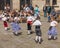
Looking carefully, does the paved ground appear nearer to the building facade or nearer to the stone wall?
the building facade

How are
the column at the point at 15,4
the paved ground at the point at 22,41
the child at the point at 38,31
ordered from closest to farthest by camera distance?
the paved ground at the point at 22,41
the child at the point at 38,31
the column at the point at 15,4

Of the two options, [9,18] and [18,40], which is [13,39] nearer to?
[18,40]

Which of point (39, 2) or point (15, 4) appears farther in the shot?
point (39, 2)

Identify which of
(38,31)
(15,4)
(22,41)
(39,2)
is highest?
(38,31)

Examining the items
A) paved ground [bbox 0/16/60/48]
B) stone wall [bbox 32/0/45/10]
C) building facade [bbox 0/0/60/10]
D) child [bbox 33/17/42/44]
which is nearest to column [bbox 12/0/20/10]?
building facade [bbox 0/0/60/10]

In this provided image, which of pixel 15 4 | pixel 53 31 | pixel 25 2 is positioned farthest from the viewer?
pixel 25 2

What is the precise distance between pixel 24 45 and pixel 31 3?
53.3 feet

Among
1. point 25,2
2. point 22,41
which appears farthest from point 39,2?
point 22,41

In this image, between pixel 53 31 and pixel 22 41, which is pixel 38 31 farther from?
pixel 22 41

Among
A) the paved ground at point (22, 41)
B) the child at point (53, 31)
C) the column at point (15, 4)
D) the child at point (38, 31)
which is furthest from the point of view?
the column at point (15, 4)

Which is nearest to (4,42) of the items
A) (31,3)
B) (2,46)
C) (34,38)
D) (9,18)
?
(2,46)

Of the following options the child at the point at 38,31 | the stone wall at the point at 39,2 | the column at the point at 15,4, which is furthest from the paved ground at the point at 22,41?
the stone wall at the point at 39,2

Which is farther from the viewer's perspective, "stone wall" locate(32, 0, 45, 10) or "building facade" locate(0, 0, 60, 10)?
"stone wall" locate(32, 0, 45, 10)

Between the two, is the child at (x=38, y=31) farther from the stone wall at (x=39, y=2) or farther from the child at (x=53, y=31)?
the stone wall at (x=39, y=2)
